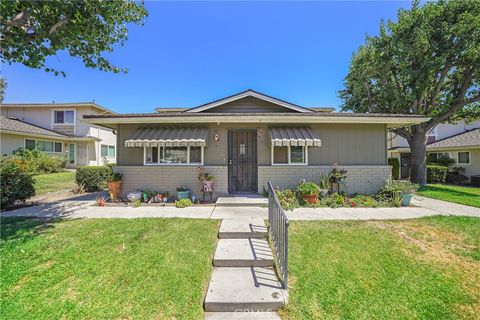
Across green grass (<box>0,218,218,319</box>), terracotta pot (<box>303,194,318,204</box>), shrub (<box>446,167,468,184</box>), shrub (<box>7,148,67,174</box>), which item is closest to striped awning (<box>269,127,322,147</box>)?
terracotta pot (<box>303,194,318,204</box>)

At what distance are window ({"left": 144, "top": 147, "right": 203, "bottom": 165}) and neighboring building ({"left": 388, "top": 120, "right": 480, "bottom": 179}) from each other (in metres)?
25.2

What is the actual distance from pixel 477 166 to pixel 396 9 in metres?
16.5

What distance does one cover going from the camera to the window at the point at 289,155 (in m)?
10.6

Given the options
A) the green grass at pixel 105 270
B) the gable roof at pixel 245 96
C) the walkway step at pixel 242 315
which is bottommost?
the walkway step at pixel 242 315

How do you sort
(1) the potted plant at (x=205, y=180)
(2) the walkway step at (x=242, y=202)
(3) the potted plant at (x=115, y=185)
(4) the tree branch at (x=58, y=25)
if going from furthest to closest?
1. (3) the potted plant at (x=115, y=185)
2. (1) the potted plant at (x=205, y=180)
3. (2) the walkway step at (x=242, y=202)
4. (4) the tree branch at (x=58, y=25)

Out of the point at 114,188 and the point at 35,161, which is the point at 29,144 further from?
the point at 114,188

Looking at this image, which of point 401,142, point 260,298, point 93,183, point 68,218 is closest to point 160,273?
point 260,298

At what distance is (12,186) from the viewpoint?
8.71 m

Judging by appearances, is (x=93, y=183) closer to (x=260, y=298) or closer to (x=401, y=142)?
(x=260, y=298)

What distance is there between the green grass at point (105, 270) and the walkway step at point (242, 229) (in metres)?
0.33

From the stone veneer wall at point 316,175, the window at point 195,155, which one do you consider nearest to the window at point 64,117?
the window at point 195,155

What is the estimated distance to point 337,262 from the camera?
4.62 metres

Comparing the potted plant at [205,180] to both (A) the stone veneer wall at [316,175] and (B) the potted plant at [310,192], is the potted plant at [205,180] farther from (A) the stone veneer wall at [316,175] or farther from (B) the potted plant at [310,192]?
(B) the potted plant at [310,192]

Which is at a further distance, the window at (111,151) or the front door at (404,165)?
the window at (111,151)
